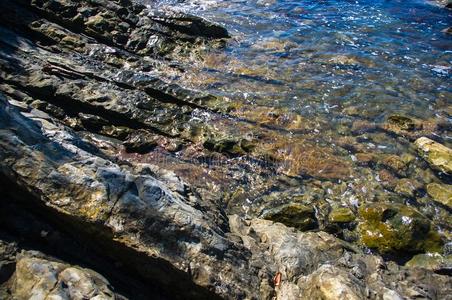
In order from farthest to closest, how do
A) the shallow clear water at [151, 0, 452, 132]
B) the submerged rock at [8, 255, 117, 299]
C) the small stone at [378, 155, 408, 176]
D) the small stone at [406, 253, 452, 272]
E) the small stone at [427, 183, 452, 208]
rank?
the shallow clear water at [151, 0, 452, 132], the small stone at [378, 155, 408, 176], the small stone at [427, 183, 452, 208], the small stone at [406, 253, 452, 272], the submerged rock at [8, 255, 117, 299]

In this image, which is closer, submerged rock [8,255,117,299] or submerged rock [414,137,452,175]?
submerged rock [8,255,117,299]

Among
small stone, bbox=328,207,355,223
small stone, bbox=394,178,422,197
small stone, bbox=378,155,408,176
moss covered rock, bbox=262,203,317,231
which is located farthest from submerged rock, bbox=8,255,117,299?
small stone, bbox=378,155,408,176

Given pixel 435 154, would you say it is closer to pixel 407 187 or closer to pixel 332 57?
pixel 407 187

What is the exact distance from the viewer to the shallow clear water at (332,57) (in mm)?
13375

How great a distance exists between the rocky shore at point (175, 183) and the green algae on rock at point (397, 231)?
3 cm

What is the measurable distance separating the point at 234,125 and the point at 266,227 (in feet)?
14.3

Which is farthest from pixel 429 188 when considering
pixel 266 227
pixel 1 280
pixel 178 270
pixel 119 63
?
pixel 119 63

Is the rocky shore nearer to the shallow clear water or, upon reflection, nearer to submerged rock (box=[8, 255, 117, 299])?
submerged rock (box=[8, 255, 117, 299])

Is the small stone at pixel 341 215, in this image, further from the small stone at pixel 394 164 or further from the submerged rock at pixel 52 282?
the submerged rock at pixel 52 282

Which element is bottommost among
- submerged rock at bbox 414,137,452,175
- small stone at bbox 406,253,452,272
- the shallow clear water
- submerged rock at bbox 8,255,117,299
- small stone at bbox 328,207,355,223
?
small stone at bbox 406,253,452,272

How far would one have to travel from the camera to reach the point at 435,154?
35.8ft

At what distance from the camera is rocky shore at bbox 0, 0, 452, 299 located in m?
5.67

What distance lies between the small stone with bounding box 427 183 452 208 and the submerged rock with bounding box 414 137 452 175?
0.67 m

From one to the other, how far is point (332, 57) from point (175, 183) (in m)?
11.0
